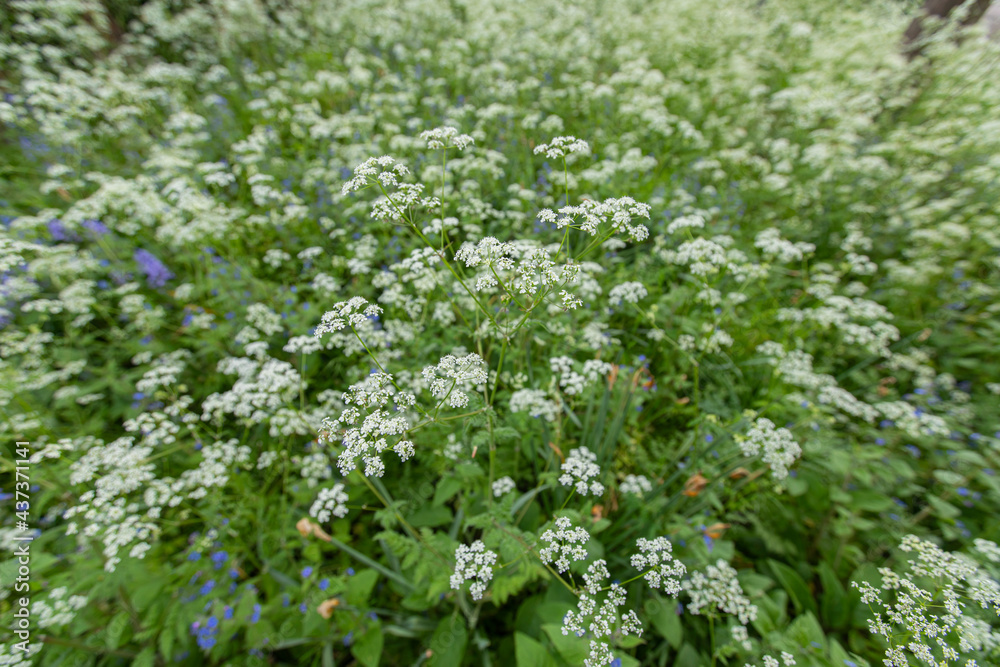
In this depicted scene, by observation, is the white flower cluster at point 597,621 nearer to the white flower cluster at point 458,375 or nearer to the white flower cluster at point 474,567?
the white flower cluster at point 474,567

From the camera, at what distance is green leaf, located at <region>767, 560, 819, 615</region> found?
291 centimetres

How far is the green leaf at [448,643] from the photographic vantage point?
2445 millimetres

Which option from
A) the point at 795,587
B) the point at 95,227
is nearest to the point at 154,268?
the point at 95,227

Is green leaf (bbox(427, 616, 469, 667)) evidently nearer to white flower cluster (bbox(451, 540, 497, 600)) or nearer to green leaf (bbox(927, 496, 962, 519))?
white flower cluster (bbox(451, 540, 497, 600))

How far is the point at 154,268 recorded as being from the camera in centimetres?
442

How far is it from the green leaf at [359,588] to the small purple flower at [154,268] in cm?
405

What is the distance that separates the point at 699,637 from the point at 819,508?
1553 millimetres

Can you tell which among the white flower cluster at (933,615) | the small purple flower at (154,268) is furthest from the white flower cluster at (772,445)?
the small purple flower at (154,268)

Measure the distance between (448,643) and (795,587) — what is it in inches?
101

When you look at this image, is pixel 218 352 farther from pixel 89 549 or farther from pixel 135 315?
pixel 89 549

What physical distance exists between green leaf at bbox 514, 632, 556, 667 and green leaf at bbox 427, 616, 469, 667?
1.46 ft

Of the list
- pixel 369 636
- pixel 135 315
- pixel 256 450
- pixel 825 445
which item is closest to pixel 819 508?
pixel 825 445

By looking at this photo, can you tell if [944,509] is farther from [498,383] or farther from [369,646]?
[369,646]

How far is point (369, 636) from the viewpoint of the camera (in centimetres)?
252
